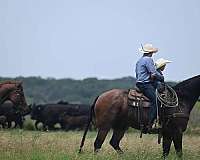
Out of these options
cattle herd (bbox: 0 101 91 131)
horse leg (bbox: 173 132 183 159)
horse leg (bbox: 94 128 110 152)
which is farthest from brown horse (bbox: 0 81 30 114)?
cattle herd (bbox: 0 101 91 131)

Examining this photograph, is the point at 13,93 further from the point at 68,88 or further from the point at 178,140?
the point at 68,88

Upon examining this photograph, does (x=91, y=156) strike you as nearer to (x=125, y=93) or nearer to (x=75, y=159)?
(x=75, y=159)

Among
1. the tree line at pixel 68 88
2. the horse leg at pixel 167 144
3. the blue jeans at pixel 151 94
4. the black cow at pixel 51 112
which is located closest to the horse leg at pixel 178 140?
the horse leg at pixel 167 144

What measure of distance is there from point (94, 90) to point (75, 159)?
9081cm

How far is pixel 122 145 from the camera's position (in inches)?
773

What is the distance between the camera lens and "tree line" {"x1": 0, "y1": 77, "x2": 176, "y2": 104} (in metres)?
96.6

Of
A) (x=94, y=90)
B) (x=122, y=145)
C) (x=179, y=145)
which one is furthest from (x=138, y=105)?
(x=94, y=90)

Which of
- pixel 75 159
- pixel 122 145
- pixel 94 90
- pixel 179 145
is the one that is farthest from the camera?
pixel 94 90

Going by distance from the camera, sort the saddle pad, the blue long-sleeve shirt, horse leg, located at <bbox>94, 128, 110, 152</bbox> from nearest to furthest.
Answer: the blue long-sleeve shirt
the saddle pad
horse leg, located at <bbox>94, 128, 110, 152</bbox>

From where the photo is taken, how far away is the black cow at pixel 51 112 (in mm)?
37125

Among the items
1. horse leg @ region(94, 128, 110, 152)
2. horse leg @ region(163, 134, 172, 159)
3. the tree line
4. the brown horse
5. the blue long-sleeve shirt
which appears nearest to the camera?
the blue long-sleeve shirt

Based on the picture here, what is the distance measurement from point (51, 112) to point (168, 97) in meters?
22.8

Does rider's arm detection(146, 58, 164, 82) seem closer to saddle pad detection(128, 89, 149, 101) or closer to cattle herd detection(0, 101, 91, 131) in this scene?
saddle pad detection(128, 89, 149, 101)

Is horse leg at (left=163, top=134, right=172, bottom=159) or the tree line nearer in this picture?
horse leg at (left=163, top=134, right=172, bottom=159)
